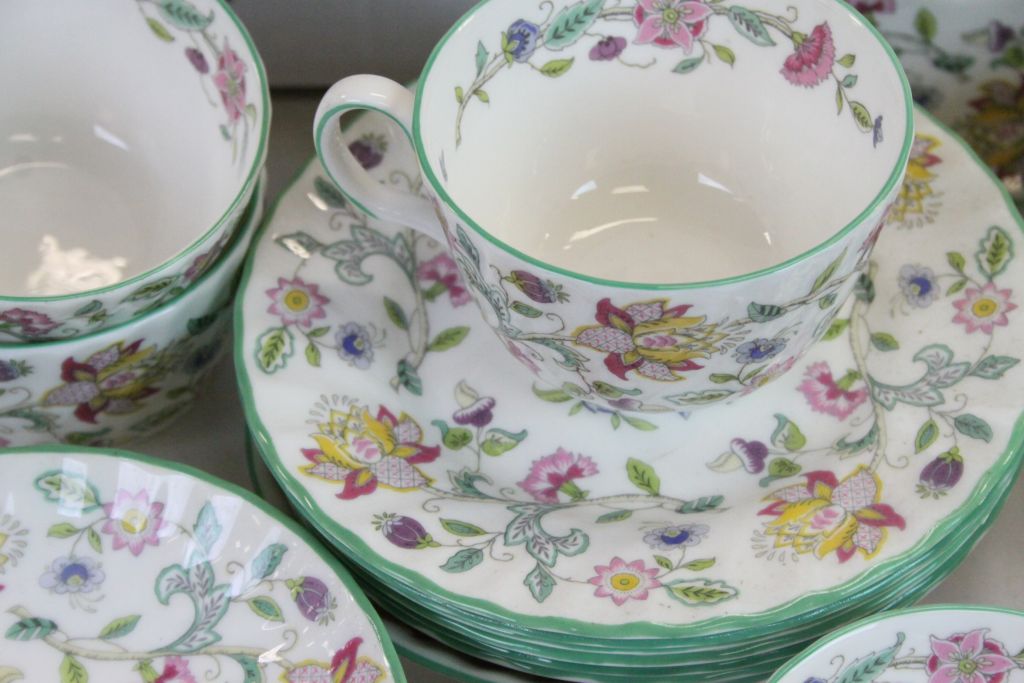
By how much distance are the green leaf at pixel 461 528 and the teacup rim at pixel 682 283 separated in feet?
0.37

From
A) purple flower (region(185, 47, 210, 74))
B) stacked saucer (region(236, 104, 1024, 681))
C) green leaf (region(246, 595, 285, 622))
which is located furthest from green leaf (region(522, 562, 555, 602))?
purple flower (region(185, 47, 210, 74))

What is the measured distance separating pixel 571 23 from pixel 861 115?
146mm

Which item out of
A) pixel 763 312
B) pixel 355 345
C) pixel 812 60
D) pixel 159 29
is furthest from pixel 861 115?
pixel 159 29

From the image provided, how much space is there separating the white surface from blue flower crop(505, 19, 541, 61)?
0.15m

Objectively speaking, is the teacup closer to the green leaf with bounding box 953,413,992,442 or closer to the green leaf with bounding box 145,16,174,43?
the green leaf with bounding box 953,413,992,442

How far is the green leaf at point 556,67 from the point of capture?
25.6 inches

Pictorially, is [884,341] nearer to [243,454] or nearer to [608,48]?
[608,48]

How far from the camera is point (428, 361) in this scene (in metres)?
0.62

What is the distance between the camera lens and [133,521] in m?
0.58

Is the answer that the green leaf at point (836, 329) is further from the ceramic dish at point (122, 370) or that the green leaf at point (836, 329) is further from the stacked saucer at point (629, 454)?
the ceramic dish at point (122, 370)

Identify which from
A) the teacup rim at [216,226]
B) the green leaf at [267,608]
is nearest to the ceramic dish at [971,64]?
the teacup rim at [216,226]

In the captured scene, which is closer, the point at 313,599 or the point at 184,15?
the point at 313,599

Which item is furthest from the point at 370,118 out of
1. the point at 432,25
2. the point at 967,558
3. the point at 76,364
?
the point at 967,558

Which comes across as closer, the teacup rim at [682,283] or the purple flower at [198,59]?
the teacup rim at [682,283]
